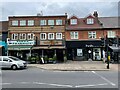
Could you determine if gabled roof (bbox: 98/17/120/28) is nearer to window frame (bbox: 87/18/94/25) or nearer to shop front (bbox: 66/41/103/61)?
window frame (bbox: 87/18/94/25)

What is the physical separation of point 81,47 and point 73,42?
1.56 m

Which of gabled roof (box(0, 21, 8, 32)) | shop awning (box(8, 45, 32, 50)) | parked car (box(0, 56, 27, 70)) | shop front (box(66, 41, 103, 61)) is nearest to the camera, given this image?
parked car (box(0, 56, 27, 70))

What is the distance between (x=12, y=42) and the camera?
4247cm

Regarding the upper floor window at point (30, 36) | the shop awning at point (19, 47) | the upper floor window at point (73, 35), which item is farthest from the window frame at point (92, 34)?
the shop awning at point (19, 47)

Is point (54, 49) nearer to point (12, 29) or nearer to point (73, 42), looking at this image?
point (73, 42)

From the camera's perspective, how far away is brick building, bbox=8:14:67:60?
43.2m

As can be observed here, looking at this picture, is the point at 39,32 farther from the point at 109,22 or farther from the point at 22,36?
the point at 109,22

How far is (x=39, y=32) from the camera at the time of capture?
4353 centimetres

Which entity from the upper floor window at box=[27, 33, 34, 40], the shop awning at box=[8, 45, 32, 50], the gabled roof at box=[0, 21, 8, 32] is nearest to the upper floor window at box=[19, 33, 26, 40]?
the upper floor window at box=[27, 33, 34, 40]

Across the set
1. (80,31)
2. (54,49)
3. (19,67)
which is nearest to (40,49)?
(54,49)

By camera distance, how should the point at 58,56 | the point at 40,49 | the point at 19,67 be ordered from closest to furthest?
the point at 19,67 < the point at 40,49 < the point at 58,56

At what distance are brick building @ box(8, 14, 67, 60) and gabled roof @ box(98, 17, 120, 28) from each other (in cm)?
705

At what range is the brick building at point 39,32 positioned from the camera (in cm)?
4316

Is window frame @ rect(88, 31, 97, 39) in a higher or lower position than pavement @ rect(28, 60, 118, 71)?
higher
